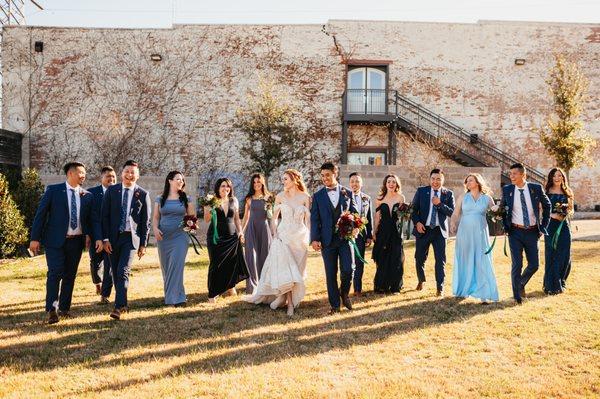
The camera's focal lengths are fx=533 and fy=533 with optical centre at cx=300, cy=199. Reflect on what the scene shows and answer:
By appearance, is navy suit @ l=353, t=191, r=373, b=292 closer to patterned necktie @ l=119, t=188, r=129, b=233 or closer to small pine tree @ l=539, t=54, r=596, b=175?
patterned necktie @ l=119, t=188, r=129, b=233

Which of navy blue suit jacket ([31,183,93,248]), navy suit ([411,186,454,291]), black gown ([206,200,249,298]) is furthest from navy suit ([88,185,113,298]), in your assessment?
navy suit ([411,186,454,291])

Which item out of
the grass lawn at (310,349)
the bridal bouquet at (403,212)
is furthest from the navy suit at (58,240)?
the bridal bouquet at (403,212)

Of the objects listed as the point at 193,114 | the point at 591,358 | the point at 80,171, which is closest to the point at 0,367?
the point at 80,171

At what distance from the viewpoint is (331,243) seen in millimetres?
7016

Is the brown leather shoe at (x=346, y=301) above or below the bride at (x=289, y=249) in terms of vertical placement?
below

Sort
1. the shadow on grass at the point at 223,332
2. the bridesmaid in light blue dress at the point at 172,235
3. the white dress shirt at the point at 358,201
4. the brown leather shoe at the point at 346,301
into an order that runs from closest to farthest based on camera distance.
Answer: the shadow on grass at the point at 223,332, the brown leather shoe at the point at 346,301, the bridesmaid in light blue dress at the point at 172,235, the white dress shirt at the point at 358,201

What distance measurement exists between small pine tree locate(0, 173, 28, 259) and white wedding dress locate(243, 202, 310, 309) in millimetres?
8110

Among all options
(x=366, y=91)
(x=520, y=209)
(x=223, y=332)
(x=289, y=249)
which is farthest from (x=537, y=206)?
(x=366, y=91)

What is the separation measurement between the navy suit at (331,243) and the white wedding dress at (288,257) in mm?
248

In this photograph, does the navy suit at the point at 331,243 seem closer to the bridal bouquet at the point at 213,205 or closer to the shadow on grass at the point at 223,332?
the shadow on grass at the point at 223,332

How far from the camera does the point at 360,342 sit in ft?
18.3

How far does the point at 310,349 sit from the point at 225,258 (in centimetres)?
316

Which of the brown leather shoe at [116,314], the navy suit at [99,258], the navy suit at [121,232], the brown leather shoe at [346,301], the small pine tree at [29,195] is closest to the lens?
the brown leather shoe at [116,314]

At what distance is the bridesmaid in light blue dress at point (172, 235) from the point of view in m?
7.47
